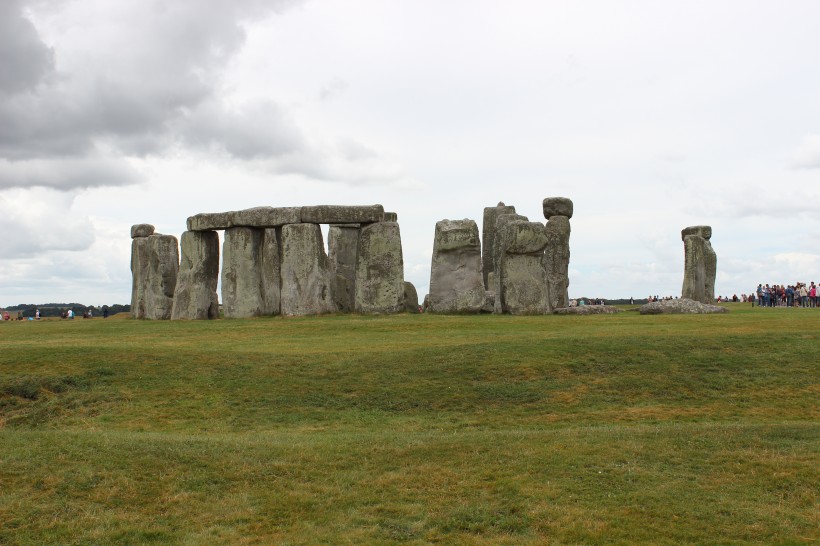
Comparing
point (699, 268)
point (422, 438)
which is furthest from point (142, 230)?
point (422, 438)

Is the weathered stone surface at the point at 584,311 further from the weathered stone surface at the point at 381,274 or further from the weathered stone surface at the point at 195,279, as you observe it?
the weathered stone surface at the point at 195,279

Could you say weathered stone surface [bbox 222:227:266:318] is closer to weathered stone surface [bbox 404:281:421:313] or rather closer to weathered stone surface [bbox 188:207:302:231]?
weathered stone surface [bbox 188:207:302:231]

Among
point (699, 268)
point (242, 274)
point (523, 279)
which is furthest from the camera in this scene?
point (699, 268)

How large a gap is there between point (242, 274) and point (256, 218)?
212 centimetres

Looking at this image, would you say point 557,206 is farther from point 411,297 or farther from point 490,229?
point 411,297

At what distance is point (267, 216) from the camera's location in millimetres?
32094

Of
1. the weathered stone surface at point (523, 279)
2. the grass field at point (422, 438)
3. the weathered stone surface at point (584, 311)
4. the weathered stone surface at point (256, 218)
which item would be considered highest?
the weathered stone surface at point (256, 218)

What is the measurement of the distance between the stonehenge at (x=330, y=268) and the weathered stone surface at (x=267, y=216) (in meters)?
0.04

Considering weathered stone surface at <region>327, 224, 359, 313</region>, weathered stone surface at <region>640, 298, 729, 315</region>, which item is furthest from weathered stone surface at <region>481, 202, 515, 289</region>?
weathered stone surface at <region>640, 298, 729, 315</region>

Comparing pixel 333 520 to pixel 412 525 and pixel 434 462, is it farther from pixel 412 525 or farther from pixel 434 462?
Answer: pixel 434 462

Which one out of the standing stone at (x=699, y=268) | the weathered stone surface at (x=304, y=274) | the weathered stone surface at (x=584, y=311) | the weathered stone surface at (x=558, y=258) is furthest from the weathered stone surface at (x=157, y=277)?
the standing stone at (x=699, y=268)

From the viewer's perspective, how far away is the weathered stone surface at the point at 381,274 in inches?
1233

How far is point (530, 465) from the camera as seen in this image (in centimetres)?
1202

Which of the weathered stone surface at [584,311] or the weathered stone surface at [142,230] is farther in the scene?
the weathered stone surface at [142,230]
